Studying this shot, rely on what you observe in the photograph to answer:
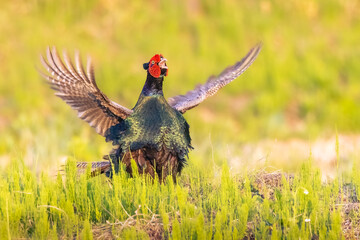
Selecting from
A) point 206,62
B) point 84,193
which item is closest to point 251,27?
point 206,62

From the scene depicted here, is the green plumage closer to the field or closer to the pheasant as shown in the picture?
the pheasant

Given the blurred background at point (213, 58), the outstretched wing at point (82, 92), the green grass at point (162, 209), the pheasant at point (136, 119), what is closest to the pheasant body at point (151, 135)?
the pheasant at point (136, 119)

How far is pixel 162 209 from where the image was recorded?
448 centimetres

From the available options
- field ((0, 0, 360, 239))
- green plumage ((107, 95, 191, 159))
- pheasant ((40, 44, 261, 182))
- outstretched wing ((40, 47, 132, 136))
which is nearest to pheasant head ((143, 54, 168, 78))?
pheasant ((40, 44, 261, 182))

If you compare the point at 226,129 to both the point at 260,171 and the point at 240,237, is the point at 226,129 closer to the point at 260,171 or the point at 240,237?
the point at 260,171

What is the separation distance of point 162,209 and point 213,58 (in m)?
10.1

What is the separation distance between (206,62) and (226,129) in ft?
6.26

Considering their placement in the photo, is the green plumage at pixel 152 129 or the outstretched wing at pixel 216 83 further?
the outstretched wing at pixel 216 83

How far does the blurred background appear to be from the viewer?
12.9 metres

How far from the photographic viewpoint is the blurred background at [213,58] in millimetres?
12852

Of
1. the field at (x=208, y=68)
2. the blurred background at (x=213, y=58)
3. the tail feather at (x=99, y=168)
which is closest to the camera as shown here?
the tail feather at (x=99, y=168)

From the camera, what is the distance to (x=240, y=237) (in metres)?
4.39

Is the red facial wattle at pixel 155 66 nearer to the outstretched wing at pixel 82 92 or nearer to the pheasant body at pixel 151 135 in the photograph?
the pheasant body at pixel 151 135

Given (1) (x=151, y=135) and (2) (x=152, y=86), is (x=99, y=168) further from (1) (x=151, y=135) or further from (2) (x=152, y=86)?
(2) (x=152, y=86)
